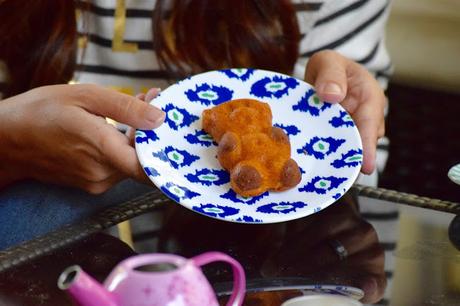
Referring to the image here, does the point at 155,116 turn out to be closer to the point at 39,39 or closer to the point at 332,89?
the point at 332,89

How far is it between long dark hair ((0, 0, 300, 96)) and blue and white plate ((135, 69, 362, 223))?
189mm

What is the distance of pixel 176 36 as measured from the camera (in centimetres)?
126

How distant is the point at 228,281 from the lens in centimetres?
82

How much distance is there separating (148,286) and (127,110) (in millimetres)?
382

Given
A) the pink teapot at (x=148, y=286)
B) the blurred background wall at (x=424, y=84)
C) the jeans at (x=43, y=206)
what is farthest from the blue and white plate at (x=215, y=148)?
the blurred background wall at (x=424, y=84)

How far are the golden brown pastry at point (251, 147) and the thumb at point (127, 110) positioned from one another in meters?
0.08

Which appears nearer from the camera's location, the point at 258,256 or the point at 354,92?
the point at 258,256

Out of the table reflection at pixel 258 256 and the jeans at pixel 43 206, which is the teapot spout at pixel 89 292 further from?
the jeans at pixel 43 206

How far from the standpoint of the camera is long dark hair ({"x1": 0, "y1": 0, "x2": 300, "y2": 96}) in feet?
4.05

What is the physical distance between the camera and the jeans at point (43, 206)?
1.03m

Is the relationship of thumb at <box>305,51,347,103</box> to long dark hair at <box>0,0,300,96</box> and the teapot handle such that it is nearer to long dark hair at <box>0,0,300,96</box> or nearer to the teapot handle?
long dark hair at <box>0,0,300,96</box>

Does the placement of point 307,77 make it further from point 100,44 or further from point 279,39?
point 100,44

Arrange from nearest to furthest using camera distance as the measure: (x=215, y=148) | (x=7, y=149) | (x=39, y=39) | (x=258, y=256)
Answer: (x=258, y=256)
(x=215, y=148)
(x=7, y=149)
(x=39, y=39)

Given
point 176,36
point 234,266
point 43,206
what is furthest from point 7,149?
point 234,266
